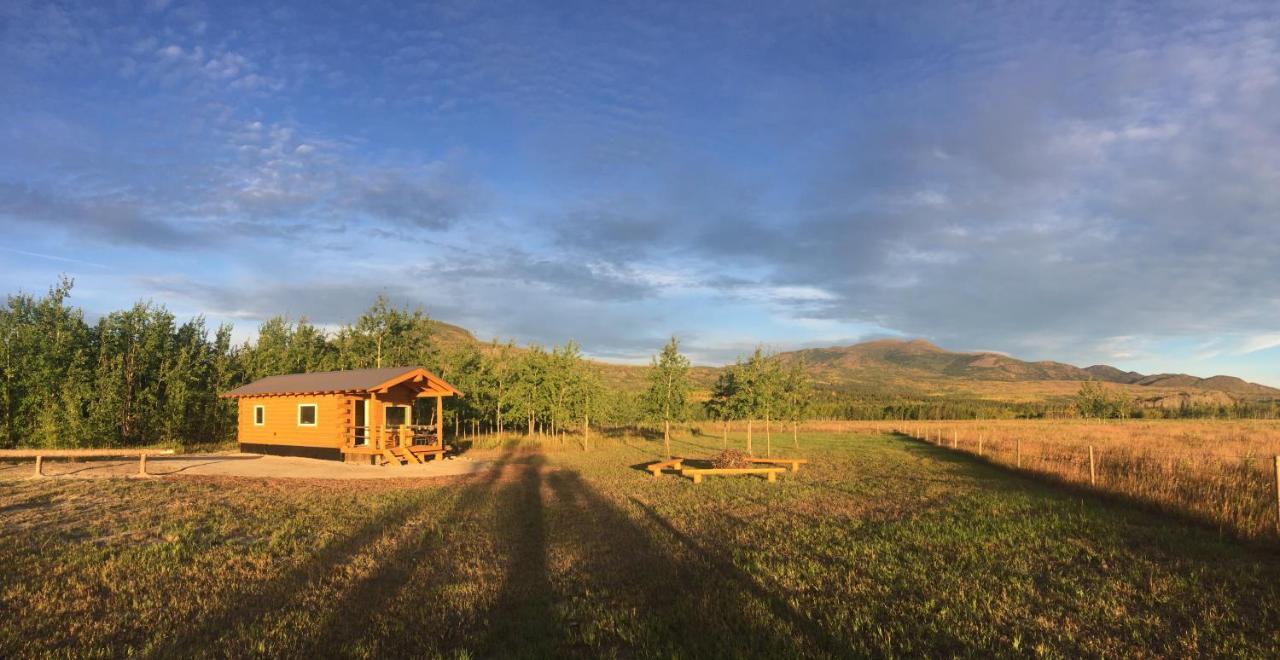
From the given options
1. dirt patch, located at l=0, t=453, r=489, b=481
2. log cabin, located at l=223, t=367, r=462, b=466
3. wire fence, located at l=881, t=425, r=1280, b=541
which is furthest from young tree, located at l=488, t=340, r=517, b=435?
wire fence, located at l=881, t=425, r=1280, b=541

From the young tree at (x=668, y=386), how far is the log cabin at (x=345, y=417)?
9.51 meters

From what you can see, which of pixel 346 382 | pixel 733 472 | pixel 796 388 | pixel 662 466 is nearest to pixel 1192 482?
pixel 733 472

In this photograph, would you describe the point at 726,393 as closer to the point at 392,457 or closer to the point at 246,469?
the point at 392,457

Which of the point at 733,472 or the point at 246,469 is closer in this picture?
the point at 733,472

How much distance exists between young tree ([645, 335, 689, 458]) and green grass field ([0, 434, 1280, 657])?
13.5 m

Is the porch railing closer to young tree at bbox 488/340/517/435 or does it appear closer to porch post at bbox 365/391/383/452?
porch post at bbox 365/391/383/452

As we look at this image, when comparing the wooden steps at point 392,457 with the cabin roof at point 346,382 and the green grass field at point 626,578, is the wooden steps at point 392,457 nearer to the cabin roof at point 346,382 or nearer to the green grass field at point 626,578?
the cabin roof at point 346,382

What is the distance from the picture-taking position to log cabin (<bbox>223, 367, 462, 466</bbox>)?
74.0 ft

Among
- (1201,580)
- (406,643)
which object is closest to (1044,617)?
(1201,580)

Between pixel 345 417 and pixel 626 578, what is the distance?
19057 mm

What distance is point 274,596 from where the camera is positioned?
6738 mm

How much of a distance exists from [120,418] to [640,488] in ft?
91.3

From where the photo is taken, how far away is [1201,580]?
7285mm

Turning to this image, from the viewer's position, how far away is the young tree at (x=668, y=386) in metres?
27.3
